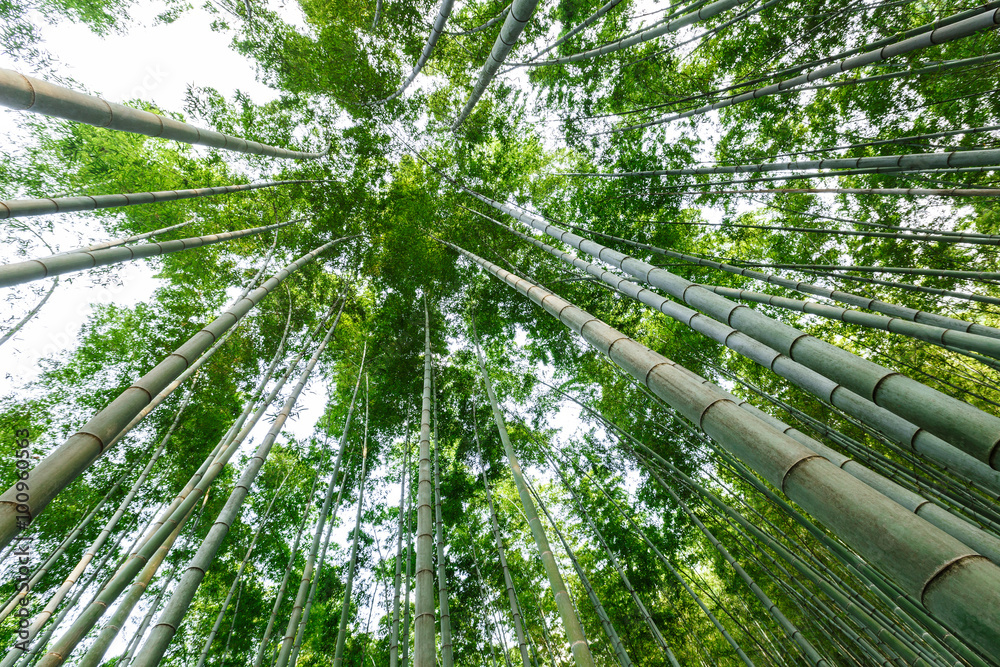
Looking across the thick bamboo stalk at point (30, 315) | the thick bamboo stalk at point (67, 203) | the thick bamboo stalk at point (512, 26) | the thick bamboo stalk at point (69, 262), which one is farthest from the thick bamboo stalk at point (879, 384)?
the thick bamboo stalk at point (30, 315)

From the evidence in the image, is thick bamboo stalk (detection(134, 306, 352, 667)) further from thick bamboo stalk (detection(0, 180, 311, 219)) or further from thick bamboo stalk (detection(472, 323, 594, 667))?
thick bamboo stalk (detection(0, 180, 311, 219))

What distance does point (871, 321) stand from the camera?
2.20 metres

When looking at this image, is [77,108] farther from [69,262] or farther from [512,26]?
[512,26]

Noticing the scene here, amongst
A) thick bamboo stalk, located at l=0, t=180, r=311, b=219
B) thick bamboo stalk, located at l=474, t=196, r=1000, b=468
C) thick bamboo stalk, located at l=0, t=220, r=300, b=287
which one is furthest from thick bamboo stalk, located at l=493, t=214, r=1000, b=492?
thick bamboo stalk, located at l=0, t=180, r=311, b=219

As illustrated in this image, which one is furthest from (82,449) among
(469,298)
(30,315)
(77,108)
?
(469,298)

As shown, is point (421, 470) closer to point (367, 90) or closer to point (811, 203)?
point (367, 90)

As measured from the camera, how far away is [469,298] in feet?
19.7

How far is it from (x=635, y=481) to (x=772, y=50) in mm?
5445

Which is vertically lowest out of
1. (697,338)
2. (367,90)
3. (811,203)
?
(697,338)

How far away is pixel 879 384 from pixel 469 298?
5.26 m

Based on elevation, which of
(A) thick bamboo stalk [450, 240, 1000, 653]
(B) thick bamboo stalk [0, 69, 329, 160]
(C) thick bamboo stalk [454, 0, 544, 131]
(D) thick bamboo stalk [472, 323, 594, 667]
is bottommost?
(A) thick bamboo stalk [450, 240, 1000, 653]

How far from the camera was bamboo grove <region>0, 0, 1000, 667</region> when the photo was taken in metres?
3.81

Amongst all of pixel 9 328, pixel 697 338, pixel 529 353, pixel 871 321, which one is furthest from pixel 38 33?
pixel 697 338

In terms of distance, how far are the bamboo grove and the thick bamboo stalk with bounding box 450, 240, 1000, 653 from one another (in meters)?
2.31
